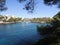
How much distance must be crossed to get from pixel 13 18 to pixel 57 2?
103m

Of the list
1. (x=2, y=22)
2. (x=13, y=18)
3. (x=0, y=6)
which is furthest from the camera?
(x=13, y=18)

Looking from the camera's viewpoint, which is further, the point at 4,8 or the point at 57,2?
the point at 57,2

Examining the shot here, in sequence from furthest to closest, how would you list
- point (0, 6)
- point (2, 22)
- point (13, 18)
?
point (13, 18) → point (2, 22) → point (0, 6)

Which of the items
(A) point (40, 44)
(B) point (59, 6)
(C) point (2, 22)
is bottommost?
(C) point (2, 22)

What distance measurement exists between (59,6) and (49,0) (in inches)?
33.6

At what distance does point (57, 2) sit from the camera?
10156mm

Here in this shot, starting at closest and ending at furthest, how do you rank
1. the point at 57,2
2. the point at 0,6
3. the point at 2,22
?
the point at 0,6, the point at 57,2, the point at 2,22

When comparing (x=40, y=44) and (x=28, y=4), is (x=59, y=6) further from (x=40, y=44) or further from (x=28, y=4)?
(x=40, y=44)

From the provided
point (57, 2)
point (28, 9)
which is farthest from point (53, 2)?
point (28, 9)

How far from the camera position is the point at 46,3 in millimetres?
10273

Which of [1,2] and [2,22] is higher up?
[1,2]

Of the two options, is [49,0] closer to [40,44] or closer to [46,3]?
[46,3]

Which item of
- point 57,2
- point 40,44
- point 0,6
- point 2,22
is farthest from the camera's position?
point 2,22

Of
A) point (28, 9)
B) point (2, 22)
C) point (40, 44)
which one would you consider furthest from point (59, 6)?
point (2, 22)
